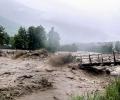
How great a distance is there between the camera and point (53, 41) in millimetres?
119125

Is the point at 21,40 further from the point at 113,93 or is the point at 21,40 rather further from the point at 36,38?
the point at 113,93

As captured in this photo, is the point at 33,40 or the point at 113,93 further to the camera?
the point at 33,40

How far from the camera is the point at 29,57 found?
6906 cm

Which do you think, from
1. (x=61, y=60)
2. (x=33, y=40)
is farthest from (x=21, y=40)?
(x=61, y=60)

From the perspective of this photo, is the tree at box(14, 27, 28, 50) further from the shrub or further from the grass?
the grass

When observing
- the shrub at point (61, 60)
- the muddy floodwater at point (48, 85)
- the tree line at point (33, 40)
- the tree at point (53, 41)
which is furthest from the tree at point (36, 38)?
the muddy floodwater at point (48, 85)

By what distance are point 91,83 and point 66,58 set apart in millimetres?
18180

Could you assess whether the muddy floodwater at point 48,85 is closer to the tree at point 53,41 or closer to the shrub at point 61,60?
the shrub at point 61,60

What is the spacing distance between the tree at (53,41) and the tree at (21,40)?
7.71 m

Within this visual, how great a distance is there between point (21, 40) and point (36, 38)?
486 centimetres

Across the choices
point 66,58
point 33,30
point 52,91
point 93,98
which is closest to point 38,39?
point 33,30

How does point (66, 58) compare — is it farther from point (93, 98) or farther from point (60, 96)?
point (93, 98)

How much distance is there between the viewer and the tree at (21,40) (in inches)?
4478

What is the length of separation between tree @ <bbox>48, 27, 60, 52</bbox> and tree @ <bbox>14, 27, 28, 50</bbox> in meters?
7.71
